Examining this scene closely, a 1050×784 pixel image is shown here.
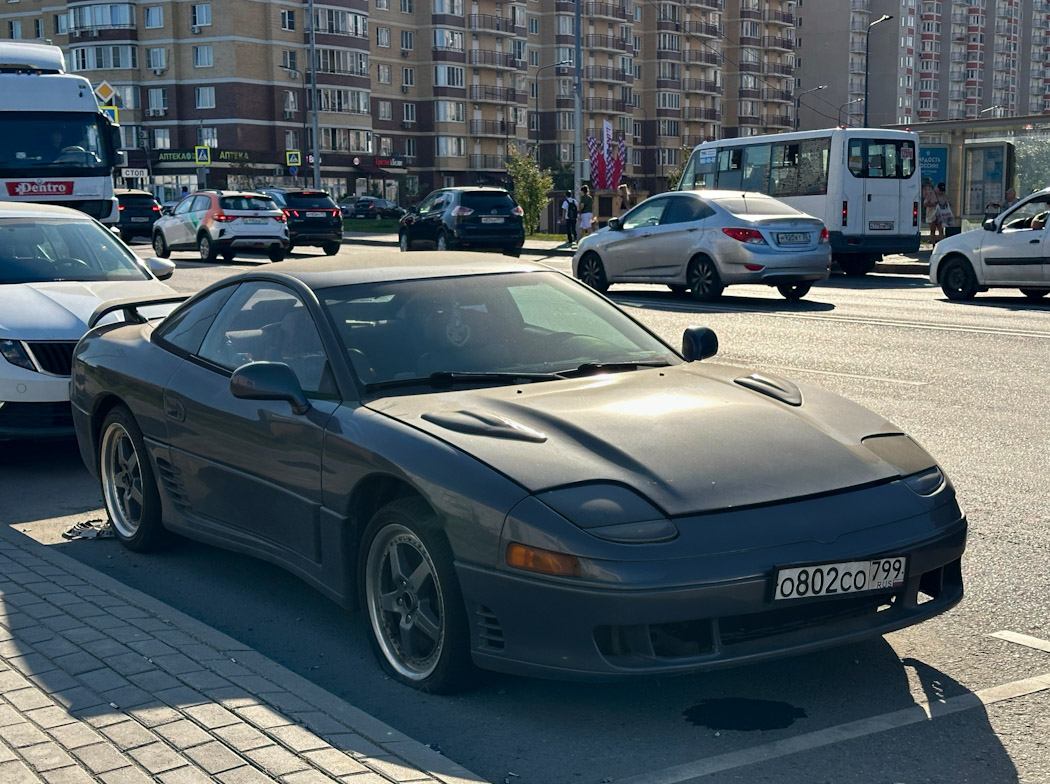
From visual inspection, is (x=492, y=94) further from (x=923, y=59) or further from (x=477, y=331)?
(x=477, y=331)

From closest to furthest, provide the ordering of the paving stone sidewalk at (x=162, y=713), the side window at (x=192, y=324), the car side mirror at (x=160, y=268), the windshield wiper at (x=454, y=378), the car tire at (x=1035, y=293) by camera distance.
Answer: the paving stone sidewalk at (x=162, y=713) < the windshield wiper at (x=454, y=378) < the side window at (x=192, y=324) < the car side mirror at (x=160, y=268) < the car tire at (x=1035, y=293)

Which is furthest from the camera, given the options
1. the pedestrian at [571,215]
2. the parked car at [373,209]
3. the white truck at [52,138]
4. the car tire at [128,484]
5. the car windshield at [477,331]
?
the parked car at [373,209]

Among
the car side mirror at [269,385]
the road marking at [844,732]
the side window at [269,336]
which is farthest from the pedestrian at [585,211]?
the road marking at [844,732]

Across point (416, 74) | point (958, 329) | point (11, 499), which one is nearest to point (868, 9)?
point (416, 74)

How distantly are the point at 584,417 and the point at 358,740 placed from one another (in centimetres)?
129

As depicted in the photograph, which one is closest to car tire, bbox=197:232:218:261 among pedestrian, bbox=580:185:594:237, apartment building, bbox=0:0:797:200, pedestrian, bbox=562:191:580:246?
pedestrian, bbox=580:185:594:237

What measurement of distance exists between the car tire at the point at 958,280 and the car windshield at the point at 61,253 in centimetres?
1311

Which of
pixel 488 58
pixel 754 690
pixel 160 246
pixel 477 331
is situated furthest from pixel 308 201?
pixel 488 58

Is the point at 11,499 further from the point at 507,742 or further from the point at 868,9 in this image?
the point at 868,9

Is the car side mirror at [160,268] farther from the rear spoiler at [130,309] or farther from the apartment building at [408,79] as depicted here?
the apartment building at [408,79]

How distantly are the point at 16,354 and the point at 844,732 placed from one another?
5.97m

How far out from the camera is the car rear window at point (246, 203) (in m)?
29.6

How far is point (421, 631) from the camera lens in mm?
4246

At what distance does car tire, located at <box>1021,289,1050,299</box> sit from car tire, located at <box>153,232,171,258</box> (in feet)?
66.1
